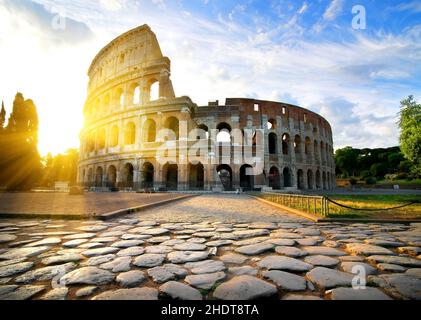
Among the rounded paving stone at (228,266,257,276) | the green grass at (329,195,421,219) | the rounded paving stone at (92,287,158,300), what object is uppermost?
the rounded paving stone at (92,287,158,300)

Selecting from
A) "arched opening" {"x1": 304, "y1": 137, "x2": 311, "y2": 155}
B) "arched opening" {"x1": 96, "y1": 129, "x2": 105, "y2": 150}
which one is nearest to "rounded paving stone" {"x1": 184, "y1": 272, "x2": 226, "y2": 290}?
"arched opening" {"x1": 96, "y1": 129, "x2": 105, "y2": 150}

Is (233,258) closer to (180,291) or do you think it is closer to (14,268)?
(180,291)

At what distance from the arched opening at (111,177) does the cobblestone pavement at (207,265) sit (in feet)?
73.7

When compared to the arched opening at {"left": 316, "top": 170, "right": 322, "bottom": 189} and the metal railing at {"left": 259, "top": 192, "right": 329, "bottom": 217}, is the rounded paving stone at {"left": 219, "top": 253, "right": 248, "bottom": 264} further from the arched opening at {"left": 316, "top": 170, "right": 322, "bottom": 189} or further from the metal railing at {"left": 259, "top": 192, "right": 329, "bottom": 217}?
the arched opening at {"left": 316, "top": 170, "right": 322, "bottom": 189}

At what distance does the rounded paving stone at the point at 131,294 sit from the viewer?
1.42 meters

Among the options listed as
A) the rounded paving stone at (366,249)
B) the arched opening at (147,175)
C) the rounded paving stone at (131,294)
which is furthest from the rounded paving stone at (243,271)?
the arched opening at (147,175)

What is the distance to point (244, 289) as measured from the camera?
155 centimetres

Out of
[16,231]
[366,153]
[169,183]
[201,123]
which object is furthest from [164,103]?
[366,153]

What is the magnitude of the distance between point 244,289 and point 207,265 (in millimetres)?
585

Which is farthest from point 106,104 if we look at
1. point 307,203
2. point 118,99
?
point 307,203

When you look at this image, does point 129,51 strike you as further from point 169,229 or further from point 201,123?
point 169,229

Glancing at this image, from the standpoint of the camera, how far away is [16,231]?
11.6ft

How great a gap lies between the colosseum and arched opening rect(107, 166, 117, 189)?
41 mm

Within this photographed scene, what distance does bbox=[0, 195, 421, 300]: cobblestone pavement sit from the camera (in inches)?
59.7
